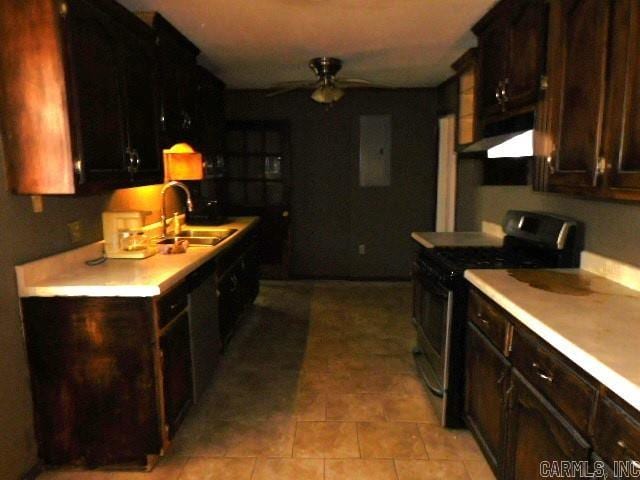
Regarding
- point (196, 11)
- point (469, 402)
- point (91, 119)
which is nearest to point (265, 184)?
point (196, 11)

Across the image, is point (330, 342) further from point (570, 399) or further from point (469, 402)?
point (570, 399)

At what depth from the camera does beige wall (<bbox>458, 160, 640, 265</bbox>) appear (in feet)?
6.48

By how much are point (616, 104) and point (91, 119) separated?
2155 millimetres

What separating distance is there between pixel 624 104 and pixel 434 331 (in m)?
1.55

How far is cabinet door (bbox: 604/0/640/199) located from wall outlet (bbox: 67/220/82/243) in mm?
2528

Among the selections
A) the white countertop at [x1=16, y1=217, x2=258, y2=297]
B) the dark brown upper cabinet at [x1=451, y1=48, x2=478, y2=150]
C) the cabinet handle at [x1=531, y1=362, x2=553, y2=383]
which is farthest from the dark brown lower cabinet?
the dark brown upper cabinet at [x1=451, y1=48, x2=478, y2=150]

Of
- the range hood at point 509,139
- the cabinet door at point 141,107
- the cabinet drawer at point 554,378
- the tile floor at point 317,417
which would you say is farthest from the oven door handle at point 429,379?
the cabinet door at point 141,107

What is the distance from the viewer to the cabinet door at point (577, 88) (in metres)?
1.67

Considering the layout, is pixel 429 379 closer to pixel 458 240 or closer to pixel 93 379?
pixel 458 240

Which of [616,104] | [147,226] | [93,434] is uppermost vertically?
[616,104]

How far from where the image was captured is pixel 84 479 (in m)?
2.06

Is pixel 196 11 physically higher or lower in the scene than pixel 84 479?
higher

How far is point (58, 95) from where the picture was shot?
184 cm

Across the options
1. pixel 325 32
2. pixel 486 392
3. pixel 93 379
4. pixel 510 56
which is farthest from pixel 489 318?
pixel 325 32
